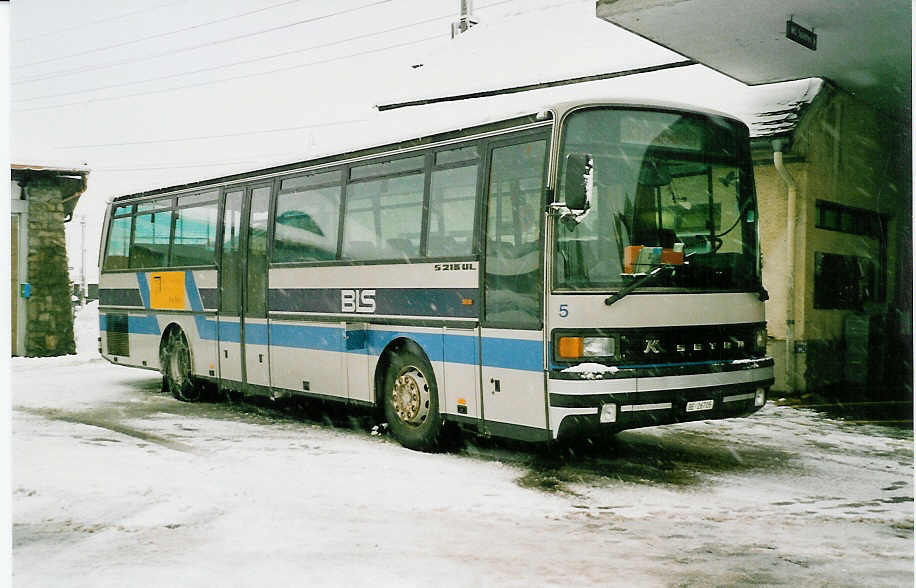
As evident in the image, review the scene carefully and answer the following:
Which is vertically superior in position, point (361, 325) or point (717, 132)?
point (717, 132)

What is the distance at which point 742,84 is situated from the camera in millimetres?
14109

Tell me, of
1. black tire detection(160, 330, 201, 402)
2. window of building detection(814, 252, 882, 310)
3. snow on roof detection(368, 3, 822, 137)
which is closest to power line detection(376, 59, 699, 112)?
snow on roof detection(368, 3, 822, 137)

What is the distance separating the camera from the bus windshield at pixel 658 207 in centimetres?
752

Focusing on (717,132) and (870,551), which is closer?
(870,551)

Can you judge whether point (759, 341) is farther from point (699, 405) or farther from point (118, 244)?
point (118, 244)

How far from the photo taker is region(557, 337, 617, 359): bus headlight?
7449mm

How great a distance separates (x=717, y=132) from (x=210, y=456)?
541cm

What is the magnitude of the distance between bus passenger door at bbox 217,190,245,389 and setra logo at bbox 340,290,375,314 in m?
2.28

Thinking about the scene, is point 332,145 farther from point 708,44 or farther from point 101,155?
point 101,155

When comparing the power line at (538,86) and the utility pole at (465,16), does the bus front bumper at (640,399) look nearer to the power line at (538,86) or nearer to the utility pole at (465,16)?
the power line at (538,86)

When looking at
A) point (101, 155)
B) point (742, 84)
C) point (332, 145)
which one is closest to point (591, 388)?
point (332, 145)

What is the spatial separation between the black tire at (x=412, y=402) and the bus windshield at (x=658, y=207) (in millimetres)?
2022

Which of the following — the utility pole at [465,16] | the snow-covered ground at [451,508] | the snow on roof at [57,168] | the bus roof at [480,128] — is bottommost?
the snow-covered ground at [451,508]

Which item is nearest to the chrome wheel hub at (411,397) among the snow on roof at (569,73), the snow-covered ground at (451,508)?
the snow-covered ground at (451,508)
